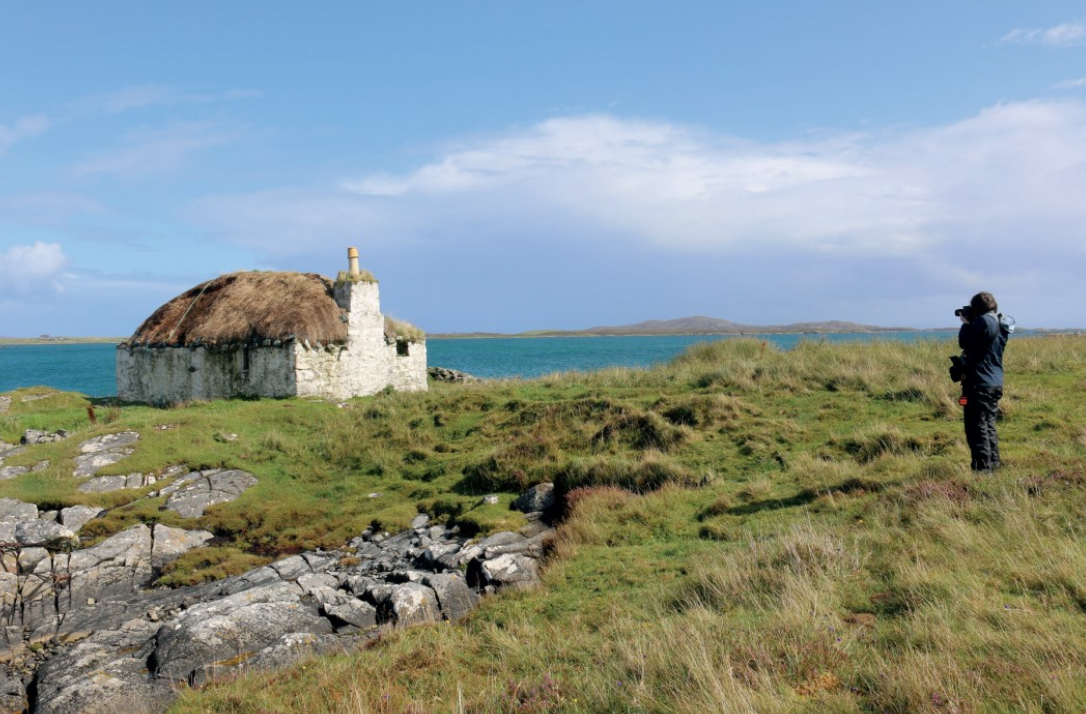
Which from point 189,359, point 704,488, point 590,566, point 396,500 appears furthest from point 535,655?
point 189,359

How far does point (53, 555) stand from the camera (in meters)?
14.2

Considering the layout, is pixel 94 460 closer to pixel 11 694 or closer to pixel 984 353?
pixel 11 694

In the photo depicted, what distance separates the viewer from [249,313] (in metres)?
29.3

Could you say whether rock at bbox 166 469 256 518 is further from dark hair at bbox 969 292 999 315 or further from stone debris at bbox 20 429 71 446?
dark hair at bbox 969 292 999 315

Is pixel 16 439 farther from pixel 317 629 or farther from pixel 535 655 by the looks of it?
pixel 535 655

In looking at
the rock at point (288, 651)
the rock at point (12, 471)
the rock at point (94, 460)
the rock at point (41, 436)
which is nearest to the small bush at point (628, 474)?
the rock at point (288, 651)

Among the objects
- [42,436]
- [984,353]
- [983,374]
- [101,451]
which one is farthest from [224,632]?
[42,436]

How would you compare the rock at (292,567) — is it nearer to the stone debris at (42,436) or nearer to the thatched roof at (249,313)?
the stone debris at (42,436)

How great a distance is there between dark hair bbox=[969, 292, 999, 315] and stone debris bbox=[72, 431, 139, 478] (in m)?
20.4

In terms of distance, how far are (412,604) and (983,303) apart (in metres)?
9.92

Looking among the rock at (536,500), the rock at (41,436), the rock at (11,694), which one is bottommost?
the rock at (11,694)

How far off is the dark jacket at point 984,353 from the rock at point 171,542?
51.0 feet

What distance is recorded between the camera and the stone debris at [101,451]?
1850cm

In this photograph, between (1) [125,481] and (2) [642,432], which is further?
(1) [125,481]
